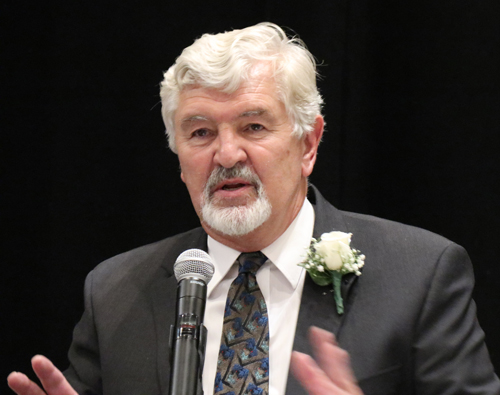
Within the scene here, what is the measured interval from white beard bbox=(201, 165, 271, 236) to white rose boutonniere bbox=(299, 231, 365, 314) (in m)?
0.21

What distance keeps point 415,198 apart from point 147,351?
1.30 m

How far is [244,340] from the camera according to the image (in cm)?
211

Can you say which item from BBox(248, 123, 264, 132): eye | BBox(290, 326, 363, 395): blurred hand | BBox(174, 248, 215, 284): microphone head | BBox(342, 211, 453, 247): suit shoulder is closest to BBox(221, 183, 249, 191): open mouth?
BBox(248, 123, 264, 132): eye

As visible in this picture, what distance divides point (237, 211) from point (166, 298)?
16.5 inches

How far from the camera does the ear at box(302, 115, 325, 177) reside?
2.40 m

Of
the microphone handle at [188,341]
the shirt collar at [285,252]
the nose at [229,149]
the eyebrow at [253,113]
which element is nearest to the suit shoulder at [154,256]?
the shirt collar at [285,252]

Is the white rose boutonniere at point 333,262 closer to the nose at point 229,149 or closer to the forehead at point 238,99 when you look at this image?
the nose at point 229,149

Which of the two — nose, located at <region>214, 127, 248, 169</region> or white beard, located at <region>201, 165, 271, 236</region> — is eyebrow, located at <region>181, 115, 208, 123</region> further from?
white beard, located at <region>201, 165, 271, 236</region>

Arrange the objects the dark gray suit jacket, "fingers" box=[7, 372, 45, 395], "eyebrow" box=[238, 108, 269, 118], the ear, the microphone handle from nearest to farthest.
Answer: the microphone handle, "fingers" box=[7, 372, 45, 395], the dark gray suit jacket, "eyebrow" box=[238, 108, 269, 118], the ear

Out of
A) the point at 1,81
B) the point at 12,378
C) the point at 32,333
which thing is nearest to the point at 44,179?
the point at 1,81

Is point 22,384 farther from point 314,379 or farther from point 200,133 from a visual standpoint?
point 200,133

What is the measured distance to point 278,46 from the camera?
235cm

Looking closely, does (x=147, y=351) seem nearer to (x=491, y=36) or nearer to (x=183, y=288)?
(x=183, y=288)

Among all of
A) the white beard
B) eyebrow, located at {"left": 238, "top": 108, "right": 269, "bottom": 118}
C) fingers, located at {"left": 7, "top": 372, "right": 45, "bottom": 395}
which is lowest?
fingers, located at {"left": 7, "top": 372, "right": 45, "bottom": 395}
